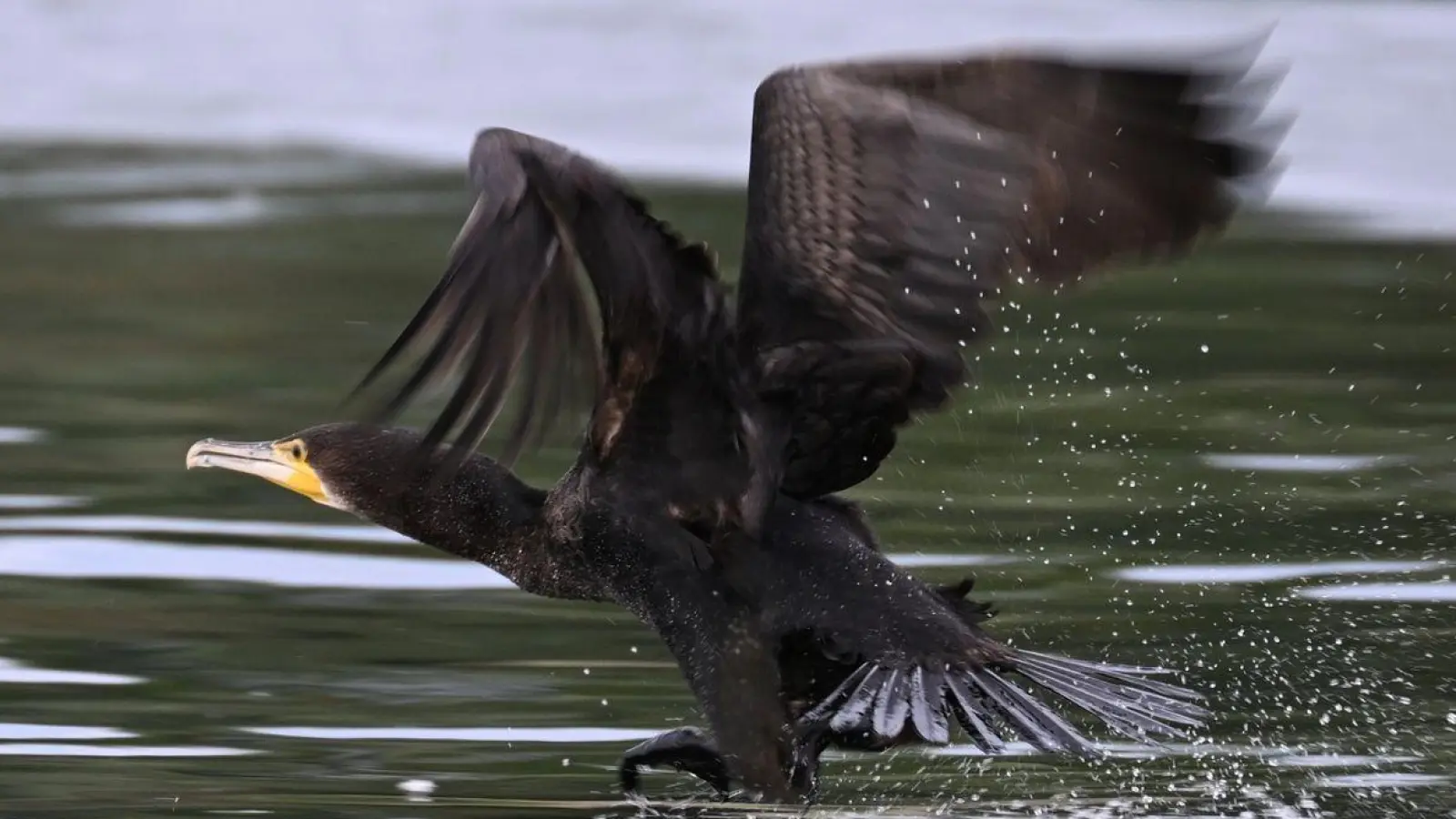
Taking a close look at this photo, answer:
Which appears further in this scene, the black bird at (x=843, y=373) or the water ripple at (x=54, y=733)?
the water ripple at (x=54, y=733)

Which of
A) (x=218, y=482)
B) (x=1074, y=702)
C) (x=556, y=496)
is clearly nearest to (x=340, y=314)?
(x=218, y=482)

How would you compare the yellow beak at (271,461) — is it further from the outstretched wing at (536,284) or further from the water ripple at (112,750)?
the outstretched wing at (536,284)

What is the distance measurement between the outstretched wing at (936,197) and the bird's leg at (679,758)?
62cm

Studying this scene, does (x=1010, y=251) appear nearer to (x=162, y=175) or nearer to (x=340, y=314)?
(x=340, y=314)

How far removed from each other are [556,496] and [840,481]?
59 centimetres

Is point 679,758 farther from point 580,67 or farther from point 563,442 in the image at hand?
point 580,67

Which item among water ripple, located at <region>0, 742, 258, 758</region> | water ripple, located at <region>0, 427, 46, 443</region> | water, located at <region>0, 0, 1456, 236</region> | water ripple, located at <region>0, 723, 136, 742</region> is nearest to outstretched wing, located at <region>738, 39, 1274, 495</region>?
water ripple, located at <region>0, 742, 258, 758</region>

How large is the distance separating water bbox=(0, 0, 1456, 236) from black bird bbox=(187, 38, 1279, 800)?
7467 mm

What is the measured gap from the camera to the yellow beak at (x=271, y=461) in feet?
21.4

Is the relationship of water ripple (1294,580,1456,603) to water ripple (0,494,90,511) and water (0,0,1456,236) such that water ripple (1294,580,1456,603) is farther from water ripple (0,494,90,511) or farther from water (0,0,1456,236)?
water (0,0,1456,236)

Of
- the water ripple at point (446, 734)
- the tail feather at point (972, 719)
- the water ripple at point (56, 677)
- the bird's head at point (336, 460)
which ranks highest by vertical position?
the bird's head at point (336, 460)

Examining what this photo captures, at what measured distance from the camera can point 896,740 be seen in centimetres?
562

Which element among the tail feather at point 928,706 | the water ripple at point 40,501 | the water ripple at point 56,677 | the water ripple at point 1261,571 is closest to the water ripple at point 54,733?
the water ripple at point 56,677

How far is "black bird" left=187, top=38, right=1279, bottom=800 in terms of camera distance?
5691mm
